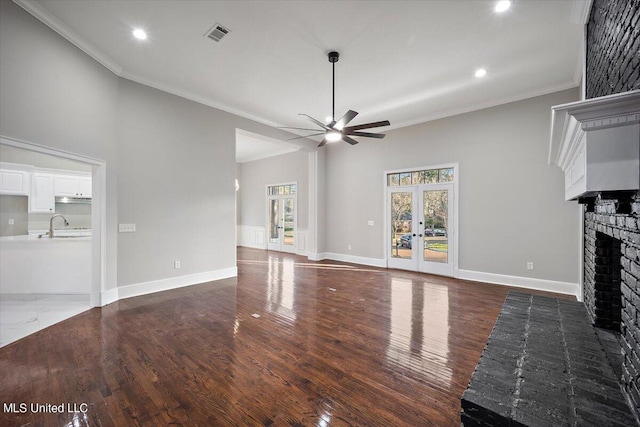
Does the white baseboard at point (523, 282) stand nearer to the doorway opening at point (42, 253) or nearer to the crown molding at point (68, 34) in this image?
the doorway opening at point (42, 253)

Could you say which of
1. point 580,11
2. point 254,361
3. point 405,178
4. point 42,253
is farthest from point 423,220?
point 42,253

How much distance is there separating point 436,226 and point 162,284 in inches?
218

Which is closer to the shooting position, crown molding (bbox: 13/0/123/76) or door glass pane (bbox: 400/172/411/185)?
crown molding (bbox: 13/0/123/76)

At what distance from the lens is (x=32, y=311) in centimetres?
362

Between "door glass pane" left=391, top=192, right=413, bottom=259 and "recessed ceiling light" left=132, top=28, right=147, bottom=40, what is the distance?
17.9ft

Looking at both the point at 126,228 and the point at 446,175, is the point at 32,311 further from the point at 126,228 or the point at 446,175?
the point at 446,175

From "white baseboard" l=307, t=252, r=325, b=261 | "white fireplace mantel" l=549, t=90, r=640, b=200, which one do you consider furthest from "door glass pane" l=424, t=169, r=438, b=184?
"white fireplace mantel" l=549, t=90, r=640, b=200

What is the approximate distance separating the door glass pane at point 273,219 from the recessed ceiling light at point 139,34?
256 inches

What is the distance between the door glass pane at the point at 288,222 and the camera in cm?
915

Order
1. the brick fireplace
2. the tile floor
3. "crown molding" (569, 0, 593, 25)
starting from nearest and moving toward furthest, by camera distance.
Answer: the brick fireplace
"crown molding" (569, 0, 593, 25)
the tile floor

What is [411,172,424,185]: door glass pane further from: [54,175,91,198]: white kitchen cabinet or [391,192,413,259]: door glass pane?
[54,175,91,198]: white kitchen cabinet

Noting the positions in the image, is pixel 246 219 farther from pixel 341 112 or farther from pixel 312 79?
pixel 312 79

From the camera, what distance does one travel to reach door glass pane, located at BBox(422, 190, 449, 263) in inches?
229

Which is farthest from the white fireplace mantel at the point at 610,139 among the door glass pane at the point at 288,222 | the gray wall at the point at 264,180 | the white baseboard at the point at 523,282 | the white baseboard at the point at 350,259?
the door glass pane at the point at 288,222
